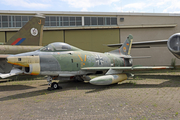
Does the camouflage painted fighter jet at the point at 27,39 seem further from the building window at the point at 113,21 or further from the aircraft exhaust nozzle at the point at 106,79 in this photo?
the building window at the point at 113,21

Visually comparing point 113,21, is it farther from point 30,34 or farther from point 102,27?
point 30,34

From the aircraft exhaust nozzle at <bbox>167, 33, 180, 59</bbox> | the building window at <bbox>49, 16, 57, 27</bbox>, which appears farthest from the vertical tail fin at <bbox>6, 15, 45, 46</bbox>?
the aircraft exhaust nozzle at <bbox>167, 33, 180, 59</bbox>

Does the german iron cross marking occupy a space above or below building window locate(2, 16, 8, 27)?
below

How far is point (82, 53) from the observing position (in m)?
9.27

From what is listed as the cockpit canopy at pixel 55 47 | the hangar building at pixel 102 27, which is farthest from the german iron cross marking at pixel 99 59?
the hangar building at pixel 102 27

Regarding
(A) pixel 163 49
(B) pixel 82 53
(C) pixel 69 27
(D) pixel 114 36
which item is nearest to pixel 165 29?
(A) pixel 163 49

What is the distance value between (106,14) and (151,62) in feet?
30.7

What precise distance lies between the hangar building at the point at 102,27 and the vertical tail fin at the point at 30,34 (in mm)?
6269

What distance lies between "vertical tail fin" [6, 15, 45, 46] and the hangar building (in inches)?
247

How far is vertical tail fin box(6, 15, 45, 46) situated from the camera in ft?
43.4

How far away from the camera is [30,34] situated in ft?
44.2

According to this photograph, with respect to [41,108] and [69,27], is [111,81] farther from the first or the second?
[69,27]

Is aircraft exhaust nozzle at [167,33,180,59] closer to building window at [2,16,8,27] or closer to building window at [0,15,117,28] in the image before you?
building window at [0,15,117,28]

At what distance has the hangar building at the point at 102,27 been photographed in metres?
20.3
